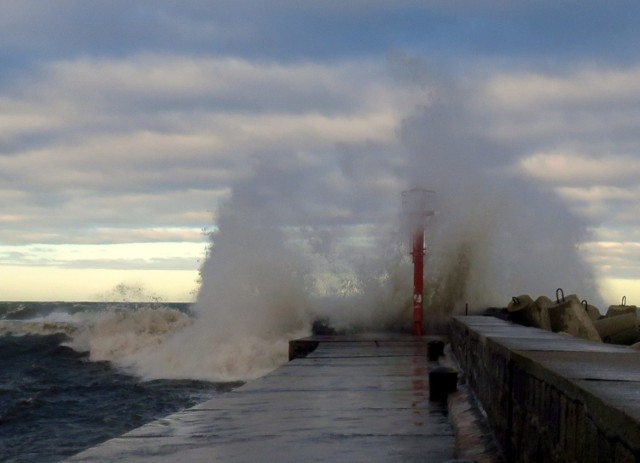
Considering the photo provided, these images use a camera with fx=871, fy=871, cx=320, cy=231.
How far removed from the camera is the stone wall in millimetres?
2240

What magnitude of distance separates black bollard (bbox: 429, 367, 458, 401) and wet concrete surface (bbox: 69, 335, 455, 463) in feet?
0.41

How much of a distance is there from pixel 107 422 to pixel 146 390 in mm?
3530

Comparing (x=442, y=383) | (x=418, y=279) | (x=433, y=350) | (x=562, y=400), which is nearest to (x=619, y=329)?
(x=418, y=279)

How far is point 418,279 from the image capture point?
54.2 feet

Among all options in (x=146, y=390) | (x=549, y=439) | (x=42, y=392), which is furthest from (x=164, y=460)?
(x=42, y=392)

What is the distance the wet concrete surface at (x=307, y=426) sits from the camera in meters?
4.88

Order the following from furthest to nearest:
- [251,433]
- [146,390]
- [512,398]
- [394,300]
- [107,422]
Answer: [394,300] < [146,390] < [107,422] < [251,433] < [512,398]

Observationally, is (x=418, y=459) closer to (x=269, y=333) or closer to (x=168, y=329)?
(x=269, y=333)

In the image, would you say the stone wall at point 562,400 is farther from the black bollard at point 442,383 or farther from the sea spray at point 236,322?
the sea spray at point 236,322

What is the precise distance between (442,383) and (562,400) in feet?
13.2

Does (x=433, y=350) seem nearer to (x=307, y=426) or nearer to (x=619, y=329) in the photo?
(x=619, y=329)

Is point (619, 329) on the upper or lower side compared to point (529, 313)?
lower

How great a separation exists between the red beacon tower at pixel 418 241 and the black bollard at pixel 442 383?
9455 millimetres

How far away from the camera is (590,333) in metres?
10.8
